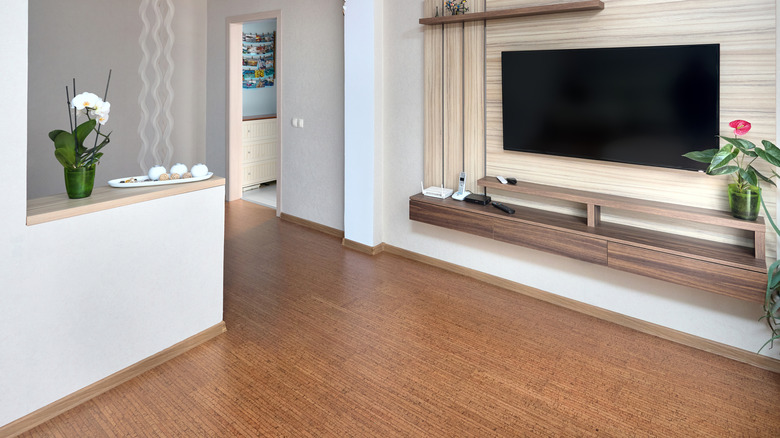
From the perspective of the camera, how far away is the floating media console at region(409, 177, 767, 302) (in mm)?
2410

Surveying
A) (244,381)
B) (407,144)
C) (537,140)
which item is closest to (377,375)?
(244,381)

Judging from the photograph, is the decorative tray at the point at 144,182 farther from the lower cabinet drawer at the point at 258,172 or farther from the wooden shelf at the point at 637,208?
the lower cabinet drawer at the point at 258,172

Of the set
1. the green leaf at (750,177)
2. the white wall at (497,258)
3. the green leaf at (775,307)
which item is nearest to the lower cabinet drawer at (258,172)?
the white wall at (497,258)

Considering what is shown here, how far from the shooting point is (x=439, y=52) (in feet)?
12.3

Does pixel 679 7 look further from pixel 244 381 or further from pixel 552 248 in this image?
pixel 244 381

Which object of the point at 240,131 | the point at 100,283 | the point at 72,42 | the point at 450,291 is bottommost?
the point at 450,291

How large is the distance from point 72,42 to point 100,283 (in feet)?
12.4

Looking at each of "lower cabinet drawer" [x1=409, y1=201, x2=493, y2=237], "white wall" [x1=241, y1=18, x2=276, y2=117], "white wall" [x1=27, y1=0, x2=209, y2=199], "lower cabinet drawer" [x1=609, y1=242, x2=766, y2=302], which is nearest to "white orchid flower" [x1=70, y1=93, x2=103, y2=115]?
"lower cabinet drawer" [x1=409, y1=201, x2=493, y2=237]

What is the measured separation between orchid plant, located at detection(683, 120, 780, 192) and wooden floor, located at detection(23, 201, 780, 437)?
1.03 m

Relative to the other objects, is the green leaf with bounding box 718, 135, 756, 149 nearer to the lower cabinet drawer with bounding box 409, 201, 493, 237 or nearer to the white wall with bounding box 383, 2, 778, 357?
the white wall with bounding box 383, 2, 778, 357

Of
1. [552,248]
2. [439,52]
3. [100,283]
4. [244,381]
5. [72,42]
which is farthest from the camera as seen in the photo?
[72,42]

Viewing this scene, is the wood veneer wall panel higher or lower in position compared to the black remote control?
higher

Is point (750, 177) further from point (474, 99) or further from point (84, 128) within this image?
point (84, 128)

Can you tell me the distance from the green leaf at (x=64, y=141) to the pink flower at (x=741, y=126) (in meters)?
3.17
